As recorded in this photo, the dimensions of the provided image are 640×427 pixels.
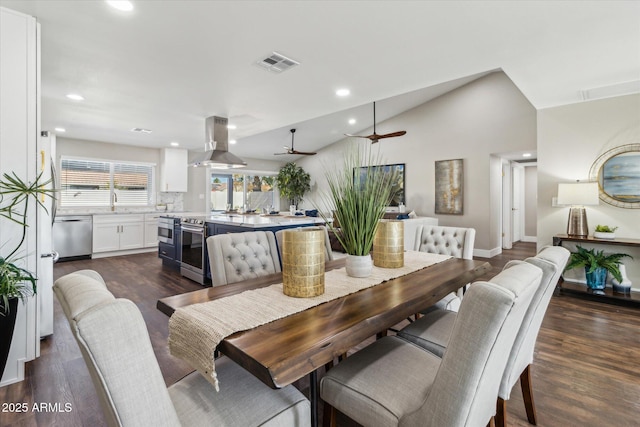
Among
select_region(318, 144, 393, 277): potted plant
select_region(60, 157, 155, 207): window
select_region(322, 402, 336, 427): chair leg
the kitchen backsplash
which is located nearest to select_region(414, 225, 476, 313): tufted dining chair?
select_region(318, 144, 393, 277): potted plant

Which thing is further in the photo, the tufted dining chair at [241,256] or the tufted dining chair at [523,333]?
the tufted dining chair at [241,256]

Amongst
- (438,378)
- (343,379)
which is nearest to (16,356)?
(343,379)

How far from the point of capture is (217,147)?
4.60 meters

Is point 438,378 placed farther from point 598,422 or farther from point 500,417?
point 598,422

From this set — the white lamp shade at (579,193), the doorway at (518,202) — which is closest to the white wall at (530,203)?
the doorway at (518,202)

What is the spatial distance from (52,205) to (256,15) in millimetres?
2529

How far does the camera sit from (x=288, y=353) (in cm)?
90

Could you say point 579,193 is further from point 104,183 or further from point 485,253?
point 104,183

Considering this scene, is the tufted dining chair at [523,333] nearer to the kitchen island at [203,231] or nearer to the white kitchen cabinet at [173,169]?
the kitchen island at [203,231]

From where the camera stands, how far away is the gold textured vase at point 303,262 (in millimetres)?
1319

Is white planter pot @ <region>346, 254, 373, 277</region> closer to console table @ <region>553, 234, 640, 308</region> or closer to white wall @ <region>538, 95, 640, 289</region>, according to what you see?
console table @ <region>553, 234, 640, 308</region>

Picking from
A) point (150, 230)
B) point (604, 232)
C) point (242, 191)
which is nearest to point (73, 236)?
point (150, 230)

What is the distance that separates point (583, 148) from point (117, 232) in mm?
7737

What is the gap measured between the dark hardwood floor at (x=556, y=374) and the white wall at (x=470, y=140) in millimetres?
3249
